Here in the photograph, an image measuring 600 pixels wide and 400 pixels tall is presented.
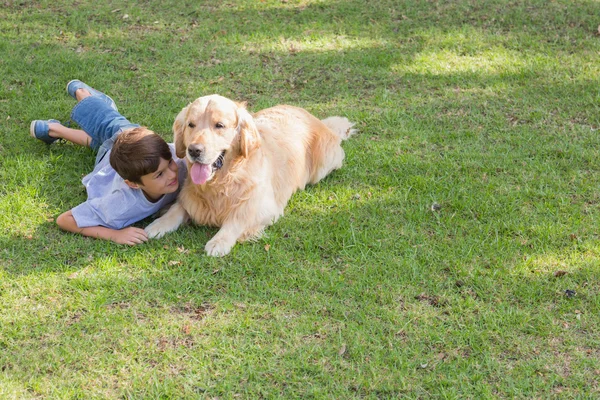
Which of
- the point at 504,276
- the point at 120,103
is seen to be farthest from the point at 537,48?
the point at 120,103

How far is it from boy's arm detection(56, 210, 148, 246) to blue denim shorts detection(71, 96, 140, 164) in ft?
2.63

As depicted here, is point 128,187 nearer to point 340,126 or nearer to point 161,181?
point 161,181

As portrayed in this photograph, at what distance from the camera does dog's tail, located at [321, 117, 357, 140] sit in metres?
6.48

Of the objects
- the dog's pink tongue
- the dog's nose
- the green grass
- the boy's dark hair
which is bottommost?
the green grass

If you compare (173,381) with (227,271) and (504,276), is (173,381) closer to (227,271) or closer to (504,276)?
(227,271)

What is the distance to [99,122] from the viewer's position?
5.90 meters

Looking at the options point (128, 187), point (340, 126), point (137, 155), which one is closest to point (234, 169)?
point (137, 155)

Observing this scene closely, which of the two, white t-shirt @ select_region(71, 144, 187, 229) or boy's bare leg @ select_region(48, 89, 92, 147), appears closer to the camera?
white t-shirt @ select_region(71, 144, 187, 229)

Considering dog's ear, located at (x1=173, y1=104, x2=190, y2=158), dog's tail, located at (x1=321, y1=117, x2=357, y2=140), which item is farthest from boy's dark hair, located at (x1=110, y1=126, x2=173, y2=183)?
dog's tail, located at (x1=321, y1=117, x2=357, y2=140)

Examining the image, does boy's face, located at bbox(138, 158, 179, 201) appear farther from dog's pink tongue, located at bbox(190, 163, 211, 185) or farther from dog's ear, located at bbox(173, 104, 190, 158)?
dog's pink tongue, located at bbox(190, 163, 211, 185)

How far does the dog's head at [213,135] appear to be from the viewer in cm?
467

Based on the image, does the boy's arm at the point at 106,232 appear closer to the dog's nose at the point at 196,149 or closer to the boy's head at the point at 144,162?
the boy's head at the point at 144,162

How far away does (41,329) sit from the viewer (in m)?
4.17

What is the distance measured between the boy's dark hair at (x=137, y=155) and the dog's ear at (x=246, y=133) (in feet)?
2.06
